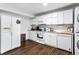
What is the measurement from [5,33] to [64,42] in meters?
1.84

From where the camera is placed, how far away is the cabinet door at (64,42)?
2000 mm

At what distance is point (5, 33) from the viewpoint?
1.98 metres

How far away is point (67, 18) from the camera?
2.24 metres

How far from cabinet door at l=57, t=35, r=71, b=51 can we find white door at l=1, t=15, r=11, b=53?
65.5 inches

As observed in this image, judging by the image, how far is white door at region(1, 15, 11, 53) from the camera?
189 cm

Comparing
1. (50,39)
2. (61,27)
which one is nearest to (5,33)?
(50,39)

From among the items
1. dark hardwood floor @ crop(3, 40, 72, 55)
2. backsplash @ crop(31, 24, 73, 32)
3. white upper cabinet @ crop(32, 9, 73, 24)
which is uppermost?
white upper cabinet @ crop(32, 9, 73, 24)

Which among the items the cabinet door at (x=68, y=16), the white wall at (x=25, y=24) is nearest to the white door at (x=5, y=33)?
the white wall at (x=25, y=24)

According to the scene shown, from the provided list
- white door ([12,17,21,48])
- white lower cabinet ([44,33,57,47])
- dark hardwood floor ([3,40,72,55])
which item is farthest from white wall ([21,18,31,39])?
white lower cabinet ([44,33,57,47])

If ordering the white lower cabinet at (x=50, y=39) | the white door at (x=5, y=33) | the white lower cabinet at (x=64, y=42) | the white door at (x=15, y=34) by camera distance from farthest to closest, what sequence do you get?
the white lower cabinet at (x=50, y=39)
the white door at (x=15, y=34)
the white lower cabinet at (x=64, y=42)
the white door at (x=5, y=33)

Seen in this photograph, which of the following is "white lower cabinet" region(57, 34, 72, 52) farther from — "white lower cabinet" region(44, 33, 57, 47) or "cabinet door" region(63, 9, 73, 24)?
"cabinet door" region(63, 9, 73, 24)

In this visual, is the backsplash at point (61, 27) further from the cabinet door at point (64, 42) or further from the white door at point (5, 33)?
the white door at point (5, 33)

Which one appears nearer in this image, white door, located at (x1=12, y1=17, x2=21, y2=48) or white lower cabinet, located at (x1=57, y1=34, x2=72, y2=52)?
white lower cabinet, located at (x1=57, y1=34, x2=72, y2=52)
